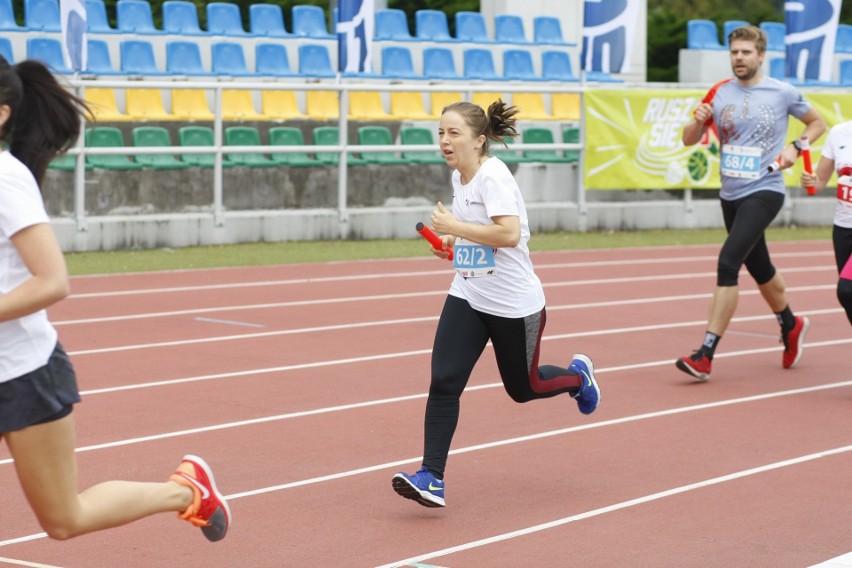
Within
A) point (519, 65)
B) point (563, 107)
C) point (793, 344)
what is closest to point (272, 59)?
point (563, 107)

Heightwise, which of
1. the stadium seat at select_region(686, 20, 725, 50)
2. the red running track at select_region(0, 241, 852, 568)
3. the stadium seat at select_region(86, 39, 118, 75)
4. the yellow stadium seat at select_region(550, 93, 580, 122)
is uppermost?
the stadium seat at select_region(686, 20, 725, 50)

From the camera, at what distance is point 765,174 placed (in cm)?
978

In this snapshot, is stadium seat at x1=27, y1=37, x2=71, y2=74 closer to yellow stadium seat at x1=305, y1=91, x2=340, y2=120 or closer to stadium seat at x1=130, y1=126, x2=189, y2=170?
stadium seat at x1=130, y1=126, x2=189, y2=170

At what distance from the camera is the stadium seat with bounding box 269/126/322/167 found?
18.9 meters

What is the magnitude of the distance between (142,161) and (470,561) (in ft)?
42.0

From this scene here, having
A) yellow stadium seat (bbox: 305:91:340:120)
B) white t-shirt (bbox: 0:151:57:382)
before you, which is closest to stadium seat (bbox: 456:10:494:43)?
yellow stadium seat (bbox: 305:91:340:120)

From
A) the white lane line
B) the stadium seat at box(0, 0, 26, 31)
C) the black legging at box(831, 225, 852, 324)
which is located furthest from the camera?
the stadium seat at box(0, 0, 26, 31)

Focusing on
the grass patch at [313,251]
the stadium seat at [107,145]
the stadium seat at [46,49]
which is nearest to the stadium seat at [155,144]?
the stadium seat at [107,145]

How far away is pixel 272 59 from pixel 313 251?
22.0 feet

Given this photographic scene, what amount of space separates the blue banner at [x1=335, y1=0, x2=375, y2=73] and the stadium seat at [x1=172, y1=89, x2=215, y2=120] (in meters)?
1.99

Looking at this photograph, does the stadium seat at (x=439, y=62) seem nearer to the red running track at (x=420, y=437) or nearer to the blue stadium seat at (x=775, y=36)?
the blue stadium seat at (x=775, y=36)

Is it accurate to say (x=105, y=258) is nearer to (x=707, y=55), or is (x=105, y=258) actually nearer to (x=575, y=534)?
(x=575, y=534)

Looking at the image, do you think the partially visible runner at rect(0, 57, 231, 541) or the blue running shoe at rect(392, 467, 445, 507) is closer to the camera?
the partially visible runner at rect(0, 57, 231, 541)

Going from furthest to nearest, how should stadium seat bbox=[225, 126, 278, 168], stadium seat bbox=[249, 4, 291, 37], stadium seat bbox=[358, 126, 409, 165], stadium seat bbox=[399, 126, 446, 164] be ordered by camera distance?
stadium seat bbox=[249, 4, 291, 37], stadium seat bbox=[399, 126, 446, 164], stadium seat bbox=[358, 126, 409, 165], stadium seat bbox=[225, 126, 278, 168]
